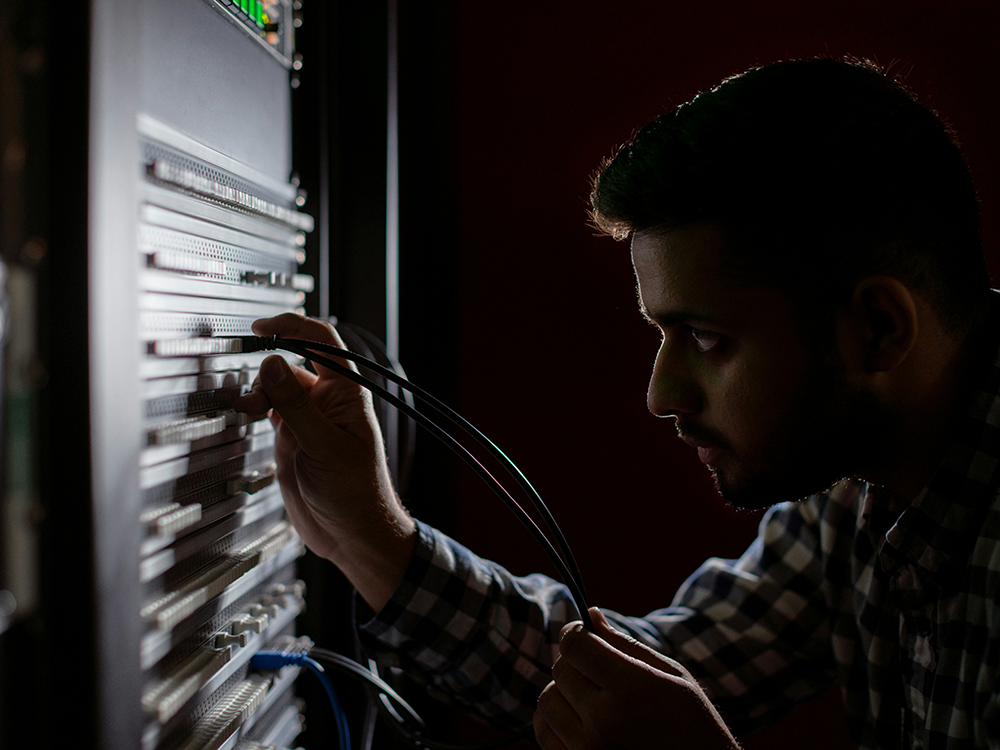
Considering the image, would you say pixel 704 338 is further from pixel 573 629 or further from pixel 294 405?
pixel 294 405

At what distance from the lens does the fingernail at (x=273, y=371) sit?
0.67 m

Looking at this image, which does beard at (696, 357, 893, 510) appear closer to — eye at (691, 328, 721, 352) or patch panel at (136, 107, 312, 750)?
eye at (691, 328, 721, 352)

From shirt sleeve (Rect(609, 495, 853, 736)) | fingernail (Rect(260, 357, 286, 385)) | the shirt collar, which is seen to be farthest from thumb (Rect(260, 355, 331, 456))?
the shirt collar

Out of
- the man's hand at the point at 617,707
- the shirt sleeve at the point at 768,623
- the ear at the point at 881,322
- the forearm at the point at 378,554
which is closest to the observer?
the man's hand at the point at 617,707

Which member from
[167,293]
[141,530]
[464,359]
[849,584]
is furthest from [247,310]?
[849,584]

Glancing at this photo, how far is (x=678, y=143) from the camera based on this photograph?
0.77 meters

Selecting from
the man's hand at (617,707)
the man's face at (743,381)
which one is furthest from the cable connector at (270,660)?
the man's face at (743,381)

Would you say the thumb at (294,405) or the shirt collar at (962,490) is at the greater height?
the thumb at (294,405)

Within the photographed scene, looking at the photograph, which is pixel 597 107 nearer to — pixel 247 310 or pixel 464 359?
pixel 464 359

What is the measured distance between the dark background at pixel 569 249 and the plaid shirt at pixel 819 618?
0.30m

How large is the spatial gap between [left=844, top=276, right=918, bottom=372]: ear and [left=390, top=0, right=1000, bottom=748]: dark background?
63cm

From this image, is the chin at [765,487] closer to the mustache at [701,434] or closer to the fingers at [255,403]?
the mustache at [701,434]

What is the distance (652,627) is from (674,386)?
456mm

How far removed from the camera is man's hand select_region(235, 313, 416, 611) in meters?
0.70
